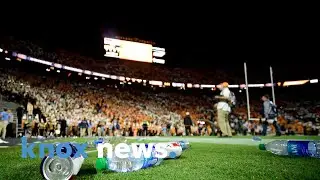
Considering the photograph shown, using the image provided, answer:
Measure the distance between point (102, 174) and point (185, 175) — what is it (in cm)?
111

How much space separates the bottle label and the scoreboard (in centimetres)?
3231

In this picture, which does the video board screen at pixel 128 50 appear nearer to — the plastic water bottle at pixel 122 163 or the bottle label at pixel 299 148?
the bottle label at pixel 299 148

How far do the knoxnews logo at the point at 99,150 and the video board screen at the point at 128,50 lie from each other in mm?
32861

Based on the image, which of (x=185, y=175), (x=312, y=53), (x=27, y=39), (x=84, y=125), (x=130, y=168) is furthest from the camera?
(x=312, y=53)

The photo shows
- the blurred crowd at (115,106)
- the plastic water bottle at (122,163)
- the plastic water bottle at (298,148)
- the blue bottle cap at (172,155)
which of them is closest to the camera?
the plastic water bottle at (122,163)

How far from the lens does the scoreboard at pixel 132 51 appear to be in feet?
120

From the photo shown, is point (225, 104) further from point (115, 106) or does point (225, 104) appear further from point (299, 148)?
point (115, 106)

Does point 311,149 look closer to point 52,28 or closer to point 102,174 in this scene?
point 102,174

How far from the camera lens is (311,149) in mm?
5656

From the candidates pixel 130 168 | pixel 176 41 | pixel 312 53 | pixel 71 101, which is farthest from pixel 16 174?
pixel 312 53

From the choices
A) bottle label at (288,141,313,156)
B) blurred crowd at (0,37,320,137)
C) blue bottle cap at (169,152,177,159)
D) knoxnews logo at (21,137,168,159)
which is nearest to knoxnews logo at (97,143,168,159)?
knoxnews logo at (21,137,168,159)

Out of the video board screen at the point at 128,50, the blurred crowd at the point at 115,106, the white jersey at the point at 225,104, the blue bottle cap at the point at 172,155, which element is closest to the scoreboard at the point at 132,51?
the video board screen at the point at 128,50

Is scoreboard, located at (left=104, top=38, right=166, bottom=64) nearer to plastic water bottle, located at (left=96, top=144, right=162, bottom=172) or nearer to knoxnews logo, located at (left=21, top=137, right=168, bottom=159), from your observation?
knoxnews logo, located at (left=21, top=137, right=168, bottom=159)

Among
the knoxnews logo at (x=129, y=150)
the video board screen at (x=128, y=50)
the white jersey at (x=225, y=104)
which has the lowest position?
the knoxnews logo at (x=129, y=150)
